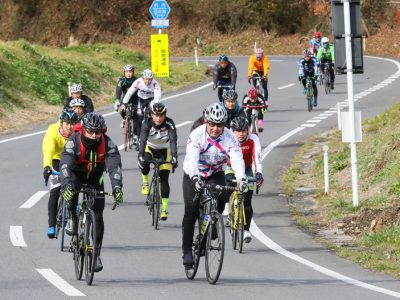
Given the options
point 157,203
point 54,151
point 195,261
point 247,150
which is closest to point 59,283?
point 195,261

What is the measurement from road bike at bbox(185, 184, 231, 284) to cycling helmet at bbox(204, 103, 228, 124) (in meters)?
0.71

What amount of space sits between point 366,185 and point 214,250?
8.71m

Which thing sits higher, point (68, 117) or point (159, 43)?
point (159, 43)

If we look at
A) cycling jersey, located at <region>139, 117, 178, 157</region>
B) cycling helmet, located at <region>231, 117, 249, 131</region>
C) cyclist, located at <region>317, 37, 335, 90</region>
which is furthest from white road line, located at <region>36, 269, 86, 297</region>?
cyclist, located at <region>317, 37, 335, 90</region>

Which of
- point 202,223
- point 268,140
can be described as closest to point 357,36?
point 202,223

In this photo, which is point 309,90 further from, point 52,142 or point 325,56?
point 52,142

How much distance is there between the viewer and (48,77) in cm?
3762

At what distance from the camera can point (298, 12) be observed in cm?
7325

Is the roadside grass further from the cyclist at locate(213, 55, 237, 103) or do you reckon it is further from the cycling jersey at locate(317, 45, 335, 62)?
the cycling jersey at locate(317, 45, 335, 62)

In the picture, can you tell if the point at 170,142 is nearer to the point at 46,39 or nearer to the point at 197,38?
the point at 197,38

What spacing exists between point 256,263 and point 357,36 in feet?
18.6

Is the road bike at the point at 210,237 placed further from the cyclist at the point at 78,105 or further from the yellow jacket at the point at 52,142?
the cyclist at the point at 78,105

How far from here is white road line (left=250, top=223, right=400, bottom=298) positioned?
12.0 meters

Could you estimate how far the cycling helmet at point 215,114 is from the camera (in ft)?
40.1
